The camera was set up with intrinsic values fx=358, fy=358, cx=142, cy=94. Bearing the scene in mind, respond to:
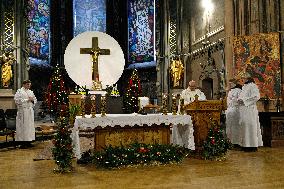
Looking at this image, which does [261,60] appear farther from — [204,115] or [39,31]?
[39,31]

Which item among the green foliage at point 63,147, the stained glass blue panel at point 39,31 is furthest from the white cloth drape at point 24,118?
the stained glass blue panel at point 39,31

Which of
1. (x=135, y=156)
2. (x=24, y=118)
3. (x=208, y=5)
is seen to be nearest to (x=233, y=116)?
(x=135, y=156)

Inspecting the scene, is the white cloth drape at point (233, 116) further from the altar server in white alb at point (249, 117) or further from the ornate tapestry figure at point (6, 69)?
the ornate tapestry figure at point (6, 69)

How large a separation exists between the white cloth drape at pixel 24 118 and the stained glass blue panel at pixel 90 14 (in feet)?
49.0

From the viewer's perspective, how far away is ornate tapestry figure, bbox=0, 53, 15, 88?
15508 mm

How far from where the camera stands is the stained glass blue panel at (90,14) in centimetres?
2441

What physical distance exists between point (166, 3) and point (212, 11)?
18.1ft

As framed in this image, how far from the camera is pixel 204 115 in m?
7.28

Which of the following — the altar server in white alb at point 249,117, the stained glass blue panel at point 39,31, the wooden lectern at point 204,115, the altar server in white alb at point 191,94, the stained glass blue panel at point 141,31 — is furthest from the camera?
the stained glass blue panel at point 141,31

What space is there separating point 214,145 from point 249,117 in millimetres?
2322

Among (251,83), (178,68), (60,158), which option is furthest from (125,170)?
(178,68)

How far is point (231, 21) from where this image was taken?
1227 cm

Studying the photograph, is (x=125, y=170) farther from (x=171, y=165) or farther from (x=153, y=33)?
(x=153, y=33)

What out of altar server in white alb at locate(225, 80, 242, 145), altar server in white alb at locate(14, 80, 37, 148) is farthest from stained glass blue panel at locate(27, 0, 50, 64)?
altar server in white alb at locate(225, 80, 242, 145)
